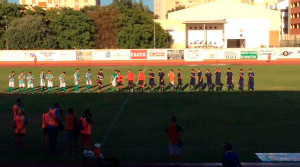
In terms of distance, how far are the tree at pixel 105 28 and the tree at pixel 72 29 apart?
2552 mm

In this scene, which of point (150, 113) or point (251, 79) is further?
point (251, 79)

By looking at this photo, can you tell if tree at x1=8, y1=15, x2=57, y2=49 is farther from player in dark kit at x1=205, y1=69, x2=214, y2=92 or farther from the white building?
the white building

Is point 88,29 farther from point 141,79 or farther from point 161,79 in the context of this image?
point 161,79

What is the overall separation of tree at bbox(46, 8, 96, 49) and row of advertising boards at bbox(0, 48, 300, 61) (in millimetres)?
18370

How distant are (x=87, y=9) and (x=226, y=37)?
30623mm

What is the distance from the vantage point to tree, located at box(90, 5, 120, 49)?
8294 cm

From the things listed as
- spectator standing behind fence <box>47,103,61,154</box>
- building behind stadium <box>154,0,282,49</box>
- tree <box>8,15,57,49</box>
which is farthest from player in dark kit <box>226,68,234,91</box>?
building behind stadium <box>154,0,282,49</box>

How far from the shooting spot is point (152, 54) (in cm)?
5950

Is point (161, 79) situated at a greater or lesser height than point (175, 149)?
greater

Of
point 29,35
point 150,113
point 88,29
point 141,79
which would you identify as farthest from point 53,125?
point 88,29

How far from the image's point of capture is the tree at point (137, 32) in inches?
3086

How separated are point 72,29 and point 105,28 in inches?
293

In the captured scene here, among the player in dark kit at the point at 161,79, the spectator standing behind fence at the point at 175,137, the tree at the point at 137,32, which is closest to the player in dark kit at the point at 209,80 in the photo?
the player in dark kit at the point at 161,79

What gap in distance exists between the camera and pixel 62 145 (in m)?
14.8
